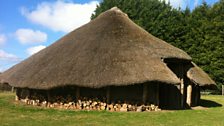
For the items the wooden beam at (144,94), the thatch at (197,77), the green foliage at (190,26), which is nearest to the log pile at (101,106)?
the wooden beam at (144,94)

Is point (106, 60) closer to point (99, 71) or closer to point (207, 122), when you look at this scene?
point (99, 71)

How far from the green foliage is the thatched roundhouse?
16817 mm

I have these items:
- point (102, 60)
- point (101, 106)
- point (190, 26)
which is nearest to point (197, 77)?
point (102, 60)

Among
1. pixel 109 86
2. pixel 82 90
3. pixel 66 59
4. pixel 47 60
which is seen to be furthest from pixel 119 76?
pixel 47 60

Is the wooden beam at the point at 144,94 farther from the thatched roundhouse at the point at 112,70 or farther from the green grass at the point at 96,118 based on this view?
the green grass at the point at 96,118

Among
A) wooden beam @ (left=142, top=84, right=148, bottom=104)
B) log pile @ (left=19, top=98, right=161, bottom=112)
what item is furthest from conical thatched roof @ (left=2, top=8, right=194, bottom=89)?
log pile @ (left=19, top=98, right=161, bottom=112)

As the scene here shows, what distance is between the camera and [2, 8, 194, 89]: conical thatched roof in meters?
20.5

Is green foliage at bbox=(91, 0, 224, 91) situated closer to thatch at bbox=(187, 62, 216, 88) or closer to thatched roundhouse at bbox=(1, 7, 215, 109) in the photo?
thatch at bbox=(187, 62, 216, 88)

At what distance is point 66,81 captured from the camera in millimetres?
20625

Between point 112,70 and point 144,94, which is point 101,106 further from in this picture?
point 144,94

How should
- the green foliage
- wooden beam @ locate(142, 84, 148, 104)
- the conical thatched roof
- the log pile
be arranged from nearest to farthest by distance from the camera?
1. the conical thatched roof
2. the log pile
3. wooden beam @ locate(142, 84, 148, 104)
4. the green foliage

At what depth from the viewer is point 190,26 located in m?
→ 45.4

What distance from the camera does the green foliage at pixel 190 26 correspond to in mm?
Result: 42438

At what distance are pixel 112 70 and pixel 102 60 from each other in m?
1.15
